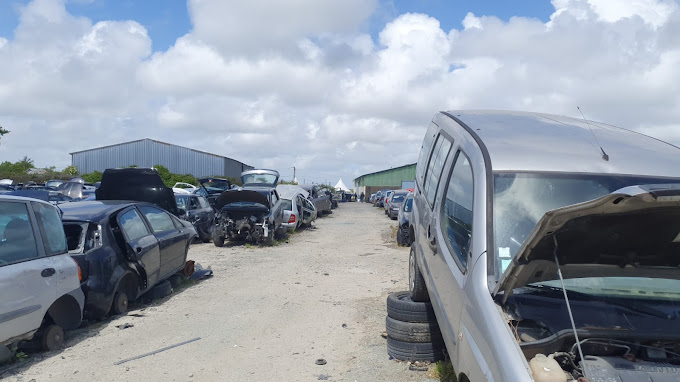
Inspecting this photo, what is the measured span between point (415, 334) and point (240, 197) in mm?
11714

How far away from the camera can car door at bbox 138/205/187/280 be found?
9328 millimetres

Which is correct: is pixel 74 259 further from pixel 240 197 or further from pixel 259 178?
pixel 259 178

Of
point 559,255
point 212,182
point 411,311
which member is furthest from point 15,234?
point 212,182

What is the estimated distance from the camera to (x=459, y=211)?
15.5 ft

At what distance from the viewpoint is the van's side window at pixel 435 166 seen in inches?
233

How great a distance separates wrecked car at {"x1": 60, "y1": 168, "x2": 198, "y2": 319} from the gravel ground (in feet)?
1.22

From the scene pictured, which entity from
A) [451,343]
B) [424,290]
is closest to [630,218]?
[451,343]

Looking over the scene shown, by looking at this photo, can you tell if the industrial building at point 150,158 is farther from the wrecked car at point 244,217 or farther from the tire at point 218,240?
the tire at point 218,240

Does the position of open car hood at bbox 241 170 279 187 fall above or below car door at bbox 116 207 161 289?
above

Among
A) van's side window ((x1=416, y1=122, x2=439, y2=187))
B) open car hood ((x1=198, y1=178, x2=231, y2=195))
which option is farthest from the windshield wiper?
open car hood ((x1=198, y1=178, x2=231, y2=195))

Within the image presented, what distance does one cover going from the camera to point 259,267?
1288 cm

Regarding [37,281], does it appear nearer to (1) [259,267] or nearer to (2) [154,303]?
(2) [154,303]

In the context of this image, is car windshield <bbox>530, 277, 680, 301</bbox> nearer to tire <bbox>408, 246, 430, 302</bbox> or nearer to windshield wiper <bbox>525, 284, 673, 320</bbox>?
windshield wiper <bbox>525, 284, 673, 320</bbox>

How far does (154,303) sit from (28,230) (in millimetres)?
3036
